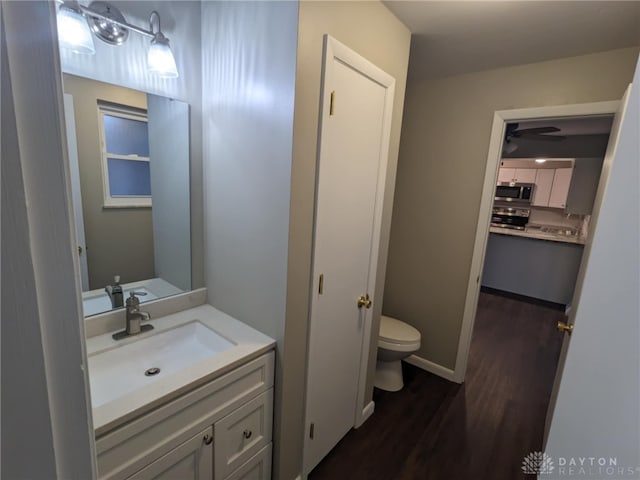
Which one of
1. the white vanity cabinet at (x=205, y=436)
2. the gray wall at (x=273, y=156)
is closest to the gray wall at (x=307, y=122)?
the gray wall at (x=273, y=156)

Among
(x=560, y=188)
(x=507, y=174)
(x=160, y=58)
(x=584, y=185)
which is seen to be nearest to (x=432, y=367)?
(x=160, y=58)

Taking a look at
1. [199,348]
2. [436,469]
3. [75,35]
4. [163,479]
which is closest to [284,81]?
[75,35]

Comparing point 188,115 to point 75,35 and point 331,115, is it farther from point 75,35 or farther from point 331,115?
point 331,115

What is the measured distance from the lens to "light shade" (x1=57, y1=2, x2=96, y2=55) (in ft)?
3.68

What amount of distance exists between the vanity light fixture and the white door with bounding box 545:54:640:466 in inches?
62.3

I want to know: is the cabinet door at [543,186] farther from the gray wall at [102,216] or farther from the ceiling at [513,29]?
the gray wall at [102,216]

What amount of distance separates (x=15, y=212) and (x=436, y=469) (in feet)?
7.11

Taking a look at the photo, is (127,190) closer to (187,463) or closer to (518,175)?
(187,463)

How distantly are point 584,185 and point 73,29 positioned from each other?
20.2ft

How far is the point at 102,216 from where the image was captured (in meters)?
1.39

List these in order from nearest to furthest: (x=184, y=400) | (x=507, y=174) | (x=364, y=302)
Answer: (x=184, y=400)
(x=364, y=302)
(x=507, y=174)

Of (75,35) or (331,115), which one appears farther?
(331,115)

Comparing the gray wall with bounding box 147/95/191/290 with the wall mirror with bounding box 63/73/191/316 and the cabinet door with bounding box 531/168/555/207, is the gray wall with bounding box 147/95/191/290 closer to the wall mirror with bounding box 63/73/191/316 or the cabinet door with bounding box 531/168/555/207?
the wall mirror with bounding box 63/73/191/316

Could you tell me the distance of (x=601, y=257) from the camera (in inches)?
20.7
